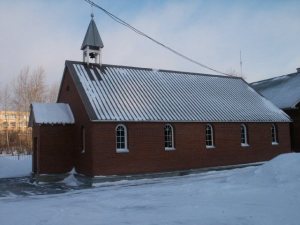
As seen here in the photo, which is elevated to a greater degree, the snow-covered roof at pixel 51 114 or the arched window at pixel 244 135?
the snow-covered roof at pixel 51 114

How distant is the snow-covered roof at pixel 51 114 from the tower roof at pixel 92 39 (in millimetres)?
Answer: 4852

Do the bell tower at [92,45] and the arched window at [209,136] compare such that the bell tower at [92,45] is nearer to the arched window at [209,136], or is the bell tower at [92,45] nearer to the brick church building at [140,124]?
the brick church building at [140,124]

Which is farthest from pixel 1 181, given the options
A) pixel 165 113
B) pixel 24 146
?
pixel 24 146

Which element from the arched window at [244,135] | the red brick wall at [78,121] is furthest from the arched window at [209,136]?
the red brick wall at [78,121]

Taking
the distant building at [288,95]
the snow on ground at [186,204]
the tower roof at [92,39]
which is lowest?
the snow on ground at [186,204]

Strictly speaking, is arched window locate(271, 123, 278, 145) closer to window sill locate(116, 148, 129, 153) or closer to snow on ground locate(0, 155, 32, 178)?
window sill locate(116, 148, 129, 153)

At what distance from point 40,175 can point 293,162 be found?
14.2 meters

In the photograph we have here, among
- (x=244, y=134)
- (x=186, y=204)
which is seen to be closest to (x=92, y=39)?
(x=244, y=134)

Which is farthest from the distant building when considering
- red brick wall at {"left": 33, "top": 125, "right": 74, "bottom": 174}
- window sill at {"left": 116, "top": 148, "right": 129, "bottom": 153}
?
red brick wall at {"left": 33, "top": 125, "right": 74, "bottom": 174}

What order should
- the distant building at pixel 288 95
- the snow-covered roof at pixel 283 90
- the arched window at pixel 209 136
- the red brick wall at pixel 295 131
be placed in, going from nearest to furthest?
the arched window at pixel 209 136, the red brick wall at pixel 295 131, the distant building at pixel 288 95, the snow-covered roof at pixel 283 90

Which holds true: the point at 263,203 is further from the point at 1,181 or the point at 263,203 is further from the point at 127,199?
the point at 1,181

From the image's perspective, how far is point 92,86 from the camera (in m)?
24.2

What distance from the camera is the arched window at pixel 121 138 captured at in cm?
2252

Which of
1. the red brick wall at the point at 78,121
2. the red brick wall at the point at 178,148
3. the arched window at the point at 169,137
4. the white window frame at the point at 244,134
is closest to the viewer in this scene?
the red brick wall at the point at 178,148
